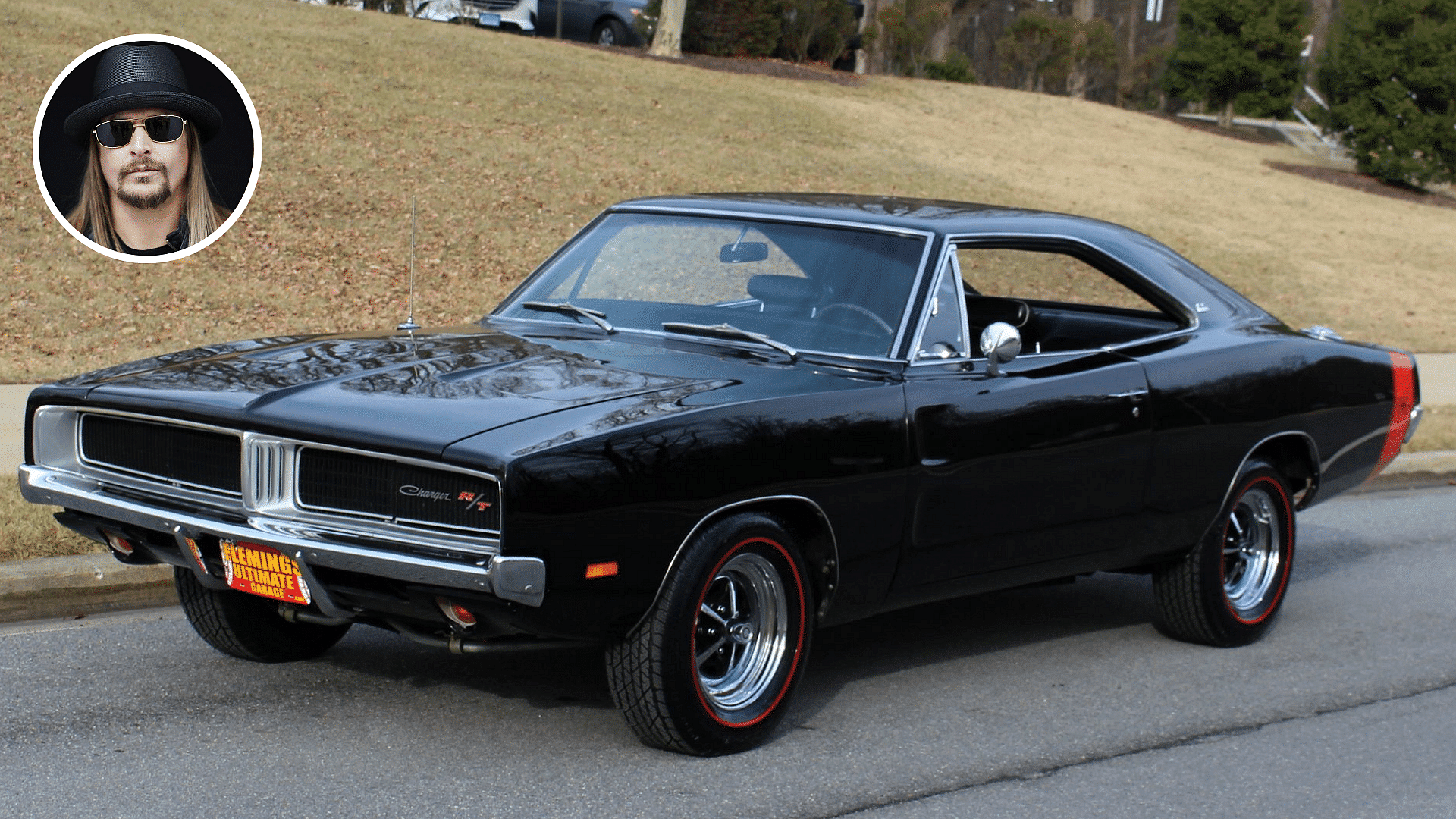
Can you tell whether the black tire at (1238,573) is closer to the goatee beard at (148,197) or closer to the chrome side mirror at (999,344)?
the chrome side mirror at (999,344)

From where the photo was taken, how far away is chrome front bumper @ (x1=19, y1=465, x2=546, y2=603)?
420 centimetres

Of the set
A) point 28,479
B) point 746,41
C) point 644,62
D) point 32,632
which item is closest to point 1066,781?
point 28,479

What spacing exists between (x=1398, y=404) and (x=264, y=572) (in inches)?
202

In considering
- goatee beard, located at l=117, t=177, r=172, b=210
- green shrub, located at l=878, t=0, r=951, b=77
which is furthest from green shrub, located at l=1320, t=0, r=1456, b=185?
goatee beard, located at l=117, t=177, r=172, b=210

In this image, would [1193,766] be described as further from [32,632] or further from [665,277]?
[32,632]

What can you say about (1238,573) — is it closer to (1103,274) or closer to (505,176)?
(1103,274)

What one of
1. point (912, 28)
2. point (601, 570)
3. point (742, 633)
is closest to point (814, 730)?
point (742, 633)

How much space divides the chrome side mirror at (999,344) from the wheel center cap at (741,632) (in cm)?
129

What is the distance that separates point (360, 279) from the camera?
50.0 feet

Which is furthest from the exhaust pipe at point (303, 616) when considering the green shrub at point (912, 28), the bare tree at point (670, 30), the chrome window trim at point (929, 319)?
the green shrub at point (912, 28)

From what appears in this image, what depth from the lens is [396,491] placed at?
4406 millimetres

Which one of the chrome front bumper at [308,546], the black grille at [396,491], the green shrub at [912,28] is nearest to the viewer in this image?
the chrome front bumper at [308,546]

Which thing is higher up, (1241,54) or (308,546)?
(1241,54)

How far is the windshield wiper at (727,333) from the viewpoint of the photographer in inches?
213
